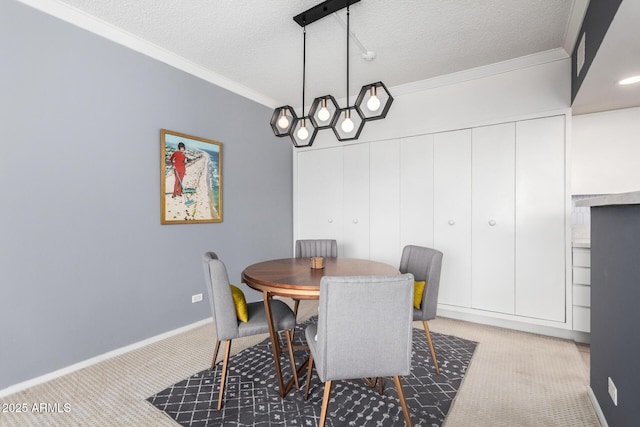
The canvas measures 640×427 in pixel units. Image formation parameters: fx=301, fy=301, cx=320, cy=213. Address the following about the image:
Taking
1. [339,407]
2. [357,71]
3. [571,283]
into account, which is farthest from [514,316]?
[357,71]

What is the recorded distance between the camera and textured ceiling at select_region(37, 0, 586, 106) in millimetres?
2275

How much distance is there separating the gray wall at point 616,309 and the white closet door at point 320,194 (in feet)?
9.02

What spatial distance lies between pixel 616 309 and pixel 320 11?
8.45ft

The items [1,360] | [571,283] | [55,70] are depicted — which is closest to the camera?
[1,360]

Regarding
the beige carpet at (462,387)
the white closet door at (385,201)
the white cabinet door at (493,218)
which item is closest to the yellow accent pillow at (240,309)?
the beige carpet at (462,387)

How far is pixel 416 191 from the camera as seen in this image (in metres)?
3.54

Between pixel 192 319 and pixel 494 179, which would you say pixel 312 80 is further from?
pixel 192 319

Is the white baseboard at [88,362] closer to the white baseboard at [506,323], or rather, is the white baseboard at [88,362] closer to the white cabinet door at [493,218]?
the white baseboard at [506,323]

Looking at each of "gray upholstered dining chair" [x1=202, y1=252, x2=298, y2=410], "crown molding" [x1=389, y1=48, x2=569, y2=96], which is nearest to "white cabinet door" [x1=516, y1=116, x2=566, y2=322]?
"crown molding" [x1=389, y1=48, x2=569, y2=96]

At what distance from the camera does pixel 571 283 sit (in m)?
2.77

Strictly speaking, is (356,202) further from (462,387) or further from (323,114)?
(462,387)

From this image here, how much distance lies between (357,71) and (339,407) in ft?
10.3

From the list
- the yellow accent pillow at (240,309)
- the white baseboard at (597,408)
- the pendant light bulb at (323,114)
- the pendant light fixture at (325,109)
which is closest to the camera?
the white baseboard at (597,408)

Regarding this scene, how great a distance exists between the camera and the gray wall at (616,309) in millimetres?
1240
